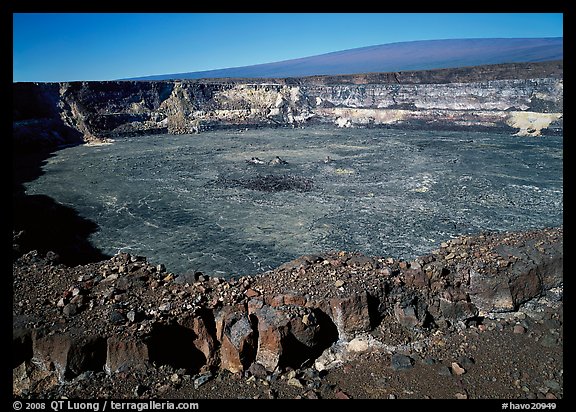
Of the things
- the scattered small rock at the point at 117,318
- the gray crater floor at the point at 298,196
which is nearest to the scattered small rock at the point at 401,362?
the scattered small rock at the point at 117,318

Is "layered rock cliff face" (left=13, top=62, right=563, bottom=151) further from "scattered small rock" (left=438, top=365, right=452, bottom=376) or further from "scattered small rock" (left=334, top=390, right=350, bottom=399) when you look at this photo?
"scattered small rock" (left=438, top=365, right=452, bottom=376)

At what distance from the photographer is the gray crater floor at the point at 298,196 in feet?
41.9

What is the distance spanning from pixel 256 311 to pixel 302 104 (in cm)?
4116

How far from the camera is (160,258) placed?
11930mm

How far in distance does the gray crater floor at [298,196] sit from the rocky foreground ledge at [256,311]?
346 cm

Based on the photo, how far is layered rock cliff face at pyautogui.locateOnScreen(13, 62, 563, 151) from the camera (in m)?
34.5

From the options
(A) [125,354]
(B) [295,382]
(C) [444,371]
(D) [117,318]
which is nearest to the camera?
(B) [295,382]

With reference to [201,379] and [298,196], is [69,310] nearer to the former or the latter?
[201,379]

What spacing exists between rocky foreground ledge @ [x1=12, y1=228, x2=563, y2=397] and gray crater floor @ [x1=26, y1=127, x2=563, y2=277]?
3461 millimetres

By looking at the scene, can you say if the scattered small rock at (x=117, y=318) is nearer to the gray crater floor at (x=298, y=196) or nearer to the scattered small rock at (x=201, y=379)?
the scattered small rock at (x=201, y=379)

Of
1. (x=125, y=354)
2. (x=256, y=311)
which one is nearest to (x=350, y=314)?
(x=256, y=311)

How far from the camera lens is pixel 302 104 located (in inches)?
1795

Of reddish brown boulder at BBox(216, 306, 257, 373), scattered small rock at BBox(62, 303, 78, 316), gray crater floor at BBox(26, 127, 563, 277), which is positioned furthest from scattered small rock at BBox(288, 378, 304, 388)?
gray crater floor at BBox(26, 127, 563, 277)

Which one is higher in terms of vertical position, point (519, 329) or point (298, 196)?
point (519, 329)
